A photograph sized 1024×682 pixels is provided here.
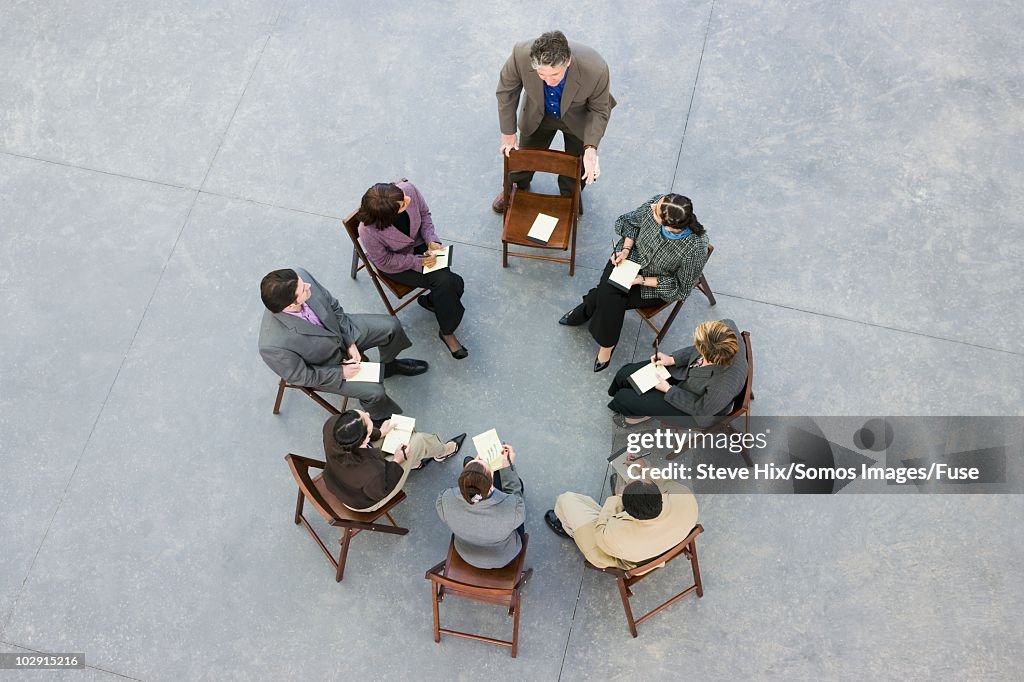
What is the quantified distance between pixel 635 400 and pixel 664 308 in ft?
2.27

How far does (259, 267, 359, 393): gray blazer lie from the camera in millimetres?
3768

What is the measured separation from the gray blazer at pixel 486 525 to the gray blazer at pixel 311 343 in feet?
3.06

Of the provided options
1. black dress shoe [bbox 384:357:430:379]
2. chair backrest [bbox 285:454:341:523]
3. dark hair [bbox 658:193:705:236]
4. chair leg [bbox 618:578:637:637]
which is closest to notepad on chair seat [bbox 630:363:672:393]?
dark hair [bbox 658:193:705:236]

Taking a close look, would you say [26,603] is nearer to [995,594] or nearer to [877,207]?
[995,594]

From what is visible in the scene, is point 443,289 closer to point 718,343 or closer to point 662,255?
point 662,255

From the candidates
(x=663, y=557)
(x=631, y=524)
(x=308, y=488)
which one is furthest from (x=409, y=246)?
(x=663, y=557)

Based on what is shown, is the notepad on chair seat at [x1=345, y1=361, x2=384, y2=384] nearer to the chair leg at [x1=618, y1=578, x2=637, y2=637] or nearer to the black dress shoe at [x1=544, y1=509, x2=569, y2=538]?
the black dress shoe at [x1=544, y1=509, x2=569, y2=538]

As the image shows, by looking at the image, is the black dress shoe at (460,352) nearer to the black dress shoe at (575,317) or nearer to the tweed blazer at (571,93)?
the black dress shoe at (575,317)

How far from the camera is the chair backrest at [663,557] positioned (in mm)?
3430

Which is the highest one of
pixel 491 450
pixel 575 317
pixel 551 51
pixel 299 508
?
pixel 551 51

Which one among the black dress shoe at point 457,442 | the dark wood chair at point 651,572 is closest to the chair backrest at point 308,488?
the black dress shoe at point 457,442

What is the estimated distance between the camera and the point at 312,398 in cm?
411

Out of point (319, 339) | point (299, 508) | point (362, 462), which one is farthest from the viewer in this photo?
point (299, 508)

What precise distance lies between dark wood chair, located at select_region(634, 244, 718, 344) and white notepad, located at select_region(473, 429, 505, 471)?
1106 mm
